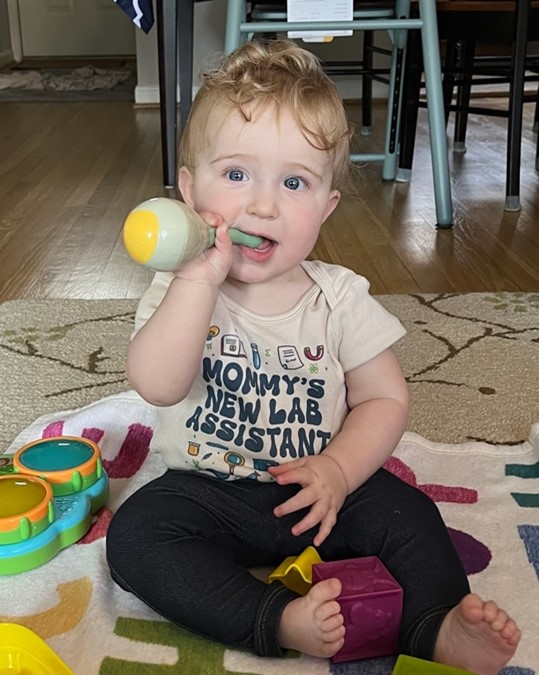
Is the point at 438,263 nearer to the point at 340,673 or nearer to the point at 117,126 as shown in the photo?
the point at 340,673

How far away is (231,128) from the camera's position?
650 millimetres

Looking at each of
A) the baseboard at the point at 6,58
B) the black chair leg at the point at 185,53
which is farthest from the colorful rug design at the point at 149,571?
the baseboard at the point at 6,58

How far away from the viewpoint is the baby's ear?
687mm

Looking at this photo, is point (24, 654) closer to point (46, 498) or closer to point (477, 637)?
point (46, 498)

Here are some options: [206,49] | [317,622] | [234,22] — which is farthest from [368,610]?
[206,49]

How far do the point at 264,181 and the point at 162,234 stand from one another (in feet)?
0.43

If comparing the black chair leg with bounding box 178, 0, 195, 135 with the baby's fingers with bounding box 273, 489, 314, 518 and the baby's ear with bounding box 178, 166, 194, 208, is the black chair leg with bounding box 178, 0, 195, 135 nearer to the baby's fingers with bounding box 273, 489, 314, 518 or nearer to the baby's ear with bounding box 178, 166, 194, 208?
the baby's ear with bounding box 178, 166, 194, 208

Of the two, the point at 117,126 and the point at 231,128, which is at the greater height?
the point at 231,128

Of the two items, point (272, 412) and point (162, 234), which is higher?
point (162, 234)

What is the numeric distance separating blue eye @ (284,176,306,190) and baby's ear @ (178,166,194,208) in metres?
0.08

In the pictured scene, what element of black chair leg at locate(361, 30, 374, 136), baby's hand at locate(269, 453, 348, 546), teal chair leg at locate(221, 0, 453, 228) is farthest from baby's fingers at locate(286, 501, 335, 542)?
black chair leg at locate(361, 30, 374, 136)

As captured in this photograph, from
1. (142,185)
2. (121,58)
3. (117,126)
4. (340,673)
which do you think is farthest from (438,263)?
(121,58)

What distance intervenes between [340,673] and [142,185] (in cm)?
178

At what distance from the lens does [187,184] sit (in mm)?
692
